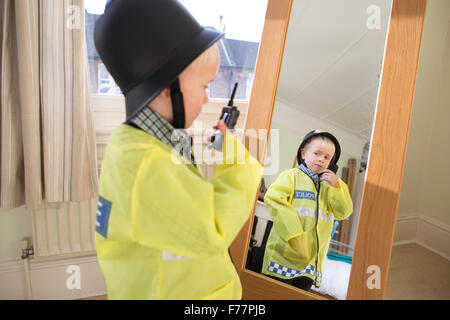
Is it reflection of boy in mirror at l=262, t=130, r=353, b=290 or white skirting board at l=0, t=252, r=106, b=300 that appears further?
white skirting board at l=0, t=252, r=106, b=300

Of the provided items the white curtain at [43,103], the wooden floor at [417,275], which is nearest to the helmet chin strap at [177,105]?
the white curtain at [43,103]

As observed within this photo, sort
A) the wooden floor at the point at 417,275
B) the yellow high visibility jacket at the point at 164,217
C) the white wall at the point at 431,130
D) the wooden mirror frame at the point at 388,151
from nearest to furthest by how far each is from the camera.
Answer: the yellow high visibility jacket at the point at 164,217
the wooden mirror frame at the point at 388,151
the wooden floor at the point at 417,275
the white wall at the point at 431,130

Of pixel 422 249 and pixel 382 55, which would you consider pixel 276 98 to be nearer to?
pixel 382 55

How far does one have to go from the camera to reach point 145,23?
26.2 inches

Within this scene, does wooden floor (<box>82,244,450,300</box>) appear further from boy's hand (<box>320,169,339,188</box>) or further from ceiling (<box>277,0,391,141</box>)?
ceiling (<box>277,0,391,141</box>)

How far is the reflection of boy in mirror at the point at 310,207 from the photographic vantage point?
3.61 feet

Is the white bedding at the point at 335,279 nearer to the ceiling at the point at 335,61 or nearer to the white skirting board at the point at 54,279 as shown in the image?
the ceiling at the point at 335,61

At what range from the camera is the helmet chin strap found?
70cm

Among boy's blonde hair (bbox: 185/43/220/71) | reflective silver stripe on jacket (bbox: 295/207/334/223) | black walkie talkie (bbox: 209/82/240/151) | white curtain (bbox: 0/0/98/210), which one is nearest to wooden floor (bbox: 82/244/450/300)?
white curtain (bbox: 0/0/98/210)

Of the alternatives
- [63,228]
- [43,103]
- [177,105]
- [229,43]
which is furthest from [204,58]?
[63,228]

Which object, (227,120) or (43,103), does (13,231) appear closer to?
(43,103)

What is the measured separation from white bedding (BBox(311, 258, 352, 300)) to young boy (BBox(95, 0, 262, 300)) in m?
0.53

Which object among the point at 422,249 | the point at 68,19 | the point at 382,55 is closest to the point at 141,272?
the point at 382,55

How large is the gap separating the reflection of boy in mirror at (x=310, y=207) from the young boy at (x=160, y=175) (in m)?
0.42
